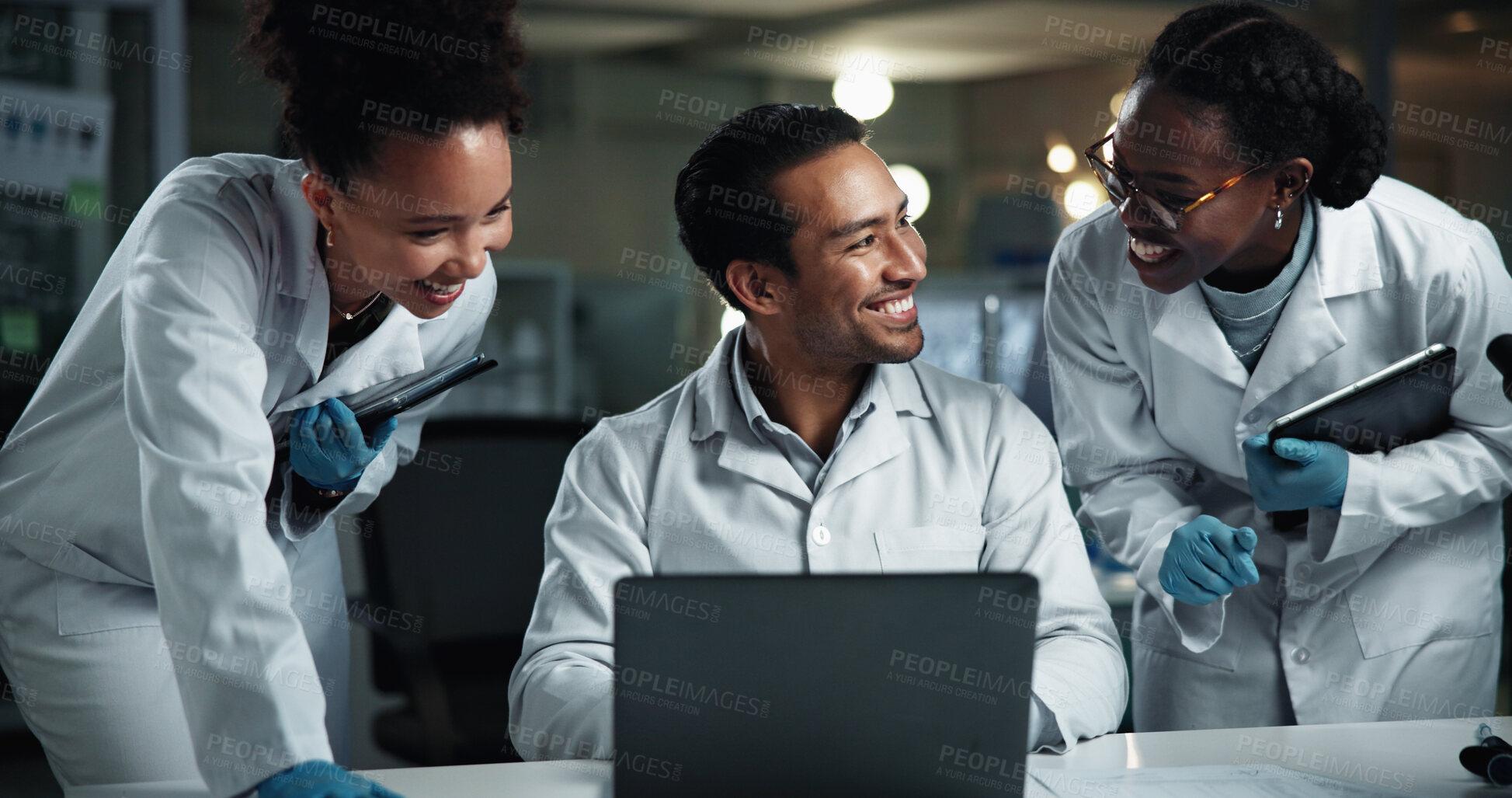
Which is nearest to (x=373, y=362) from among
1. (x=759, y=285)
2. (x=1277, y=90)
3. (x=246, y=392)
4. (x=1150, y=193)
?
(x=246, y=392)

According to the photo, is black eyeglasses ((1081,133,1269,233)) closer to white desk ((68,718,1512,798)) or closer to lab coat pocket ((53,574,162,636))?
white desk ((68,718,1512,798))

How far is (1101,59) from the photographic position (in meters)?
6.04

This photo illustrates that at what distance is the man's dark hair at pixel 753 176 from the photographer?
5.15 ft

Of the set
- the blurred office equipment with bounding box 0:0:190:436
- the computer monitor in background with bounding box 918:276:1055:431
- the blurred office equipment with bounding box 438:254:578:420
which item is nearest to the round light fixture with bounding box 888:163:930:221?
the blurred office equipment with bounding box 438:254:578:420

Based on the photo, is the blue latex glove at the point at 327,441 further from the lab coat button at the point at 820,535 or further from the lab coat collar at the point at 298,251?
the lab coat button at the point at 820,535

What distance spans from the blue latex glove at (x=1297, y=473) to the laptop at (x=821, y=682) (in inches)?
30.5

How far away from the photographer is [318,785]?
3.20 ft

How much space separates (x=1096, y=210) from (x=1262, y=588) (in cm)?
63

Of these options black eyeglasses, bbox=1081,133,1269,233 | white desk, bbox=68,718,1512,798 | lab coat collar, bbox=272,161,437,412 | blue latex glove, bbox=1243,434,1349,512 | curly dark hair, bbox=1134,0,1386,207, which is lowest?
white desk, bbox=68,718,1512,798

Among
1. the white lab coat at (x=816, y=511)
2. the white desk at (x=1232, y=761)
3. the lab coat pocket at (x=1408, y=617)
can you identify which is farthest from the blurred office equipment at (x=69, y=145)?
the lab coat pocket at (x=1408, y=617)

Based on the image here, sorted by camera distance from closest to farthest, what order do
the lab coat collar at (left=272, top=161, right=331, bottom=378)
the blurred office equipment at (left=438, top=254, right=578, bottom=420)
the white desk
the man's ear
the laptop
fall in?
the laptop, the white desk, the lab coat collar at (left=272, top=161, right=331, bottom=378), the man's ear, the blurred office equipment at (left=438, top=254, right=578, bottom=420)

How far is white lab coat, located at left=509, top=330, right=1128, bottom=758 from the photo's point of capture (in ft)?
4.69

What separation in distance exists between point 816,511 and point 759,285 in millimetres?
338

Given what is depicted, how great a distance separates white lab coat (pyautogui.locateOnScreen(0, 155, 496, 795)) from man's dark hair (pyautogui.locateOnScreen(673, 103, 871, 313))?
0.35 m
